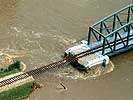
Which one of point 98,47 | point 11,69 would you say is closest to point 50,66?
point 11,69

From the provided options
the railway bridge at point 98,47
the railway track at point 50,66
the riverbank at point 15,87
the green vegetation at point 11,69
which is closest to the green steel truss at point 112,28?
the railway bridge at point 98,47

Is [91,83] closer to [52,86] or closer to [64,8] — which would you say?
[52,86]

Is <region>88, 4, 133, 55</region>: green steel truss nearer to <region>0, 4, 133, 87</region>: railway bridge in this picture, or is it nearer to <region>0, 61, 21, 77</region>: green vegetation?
<region>0, 4, 133, 87</region>: railway bridge

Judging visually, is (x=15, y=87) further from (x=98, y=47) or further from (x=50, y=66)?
(x=98, y=47)

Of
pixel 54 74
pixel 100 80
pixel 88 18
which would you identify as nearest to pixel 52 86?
pixel 54 74

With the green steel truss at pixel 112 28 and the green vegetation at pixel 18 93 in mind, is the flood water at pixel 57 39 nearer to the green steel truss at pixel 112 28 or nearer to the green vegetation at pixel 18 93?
the green vegetation at pixel 18 93

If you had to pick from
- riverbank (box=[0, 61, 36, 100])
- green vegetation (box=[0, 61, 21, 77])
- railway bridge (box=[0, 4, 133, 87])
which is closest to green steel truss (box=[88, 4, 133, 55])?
railway bridge (box=[0, 4, 133, 87])
